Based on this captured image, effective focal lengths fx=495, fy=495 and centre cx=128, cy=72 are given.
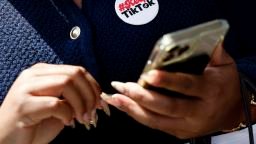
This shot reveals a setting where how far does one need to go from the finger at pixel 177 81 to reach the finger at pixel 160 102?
0.07 feet

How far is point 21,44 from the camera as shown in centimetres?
90

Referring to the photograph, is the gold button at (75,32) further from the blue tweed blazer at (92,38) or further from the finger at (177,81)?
the finger at (177,81)

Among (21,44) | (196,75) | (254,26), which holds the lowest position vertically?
(254,26)

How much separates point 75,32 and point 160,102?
0.28 m

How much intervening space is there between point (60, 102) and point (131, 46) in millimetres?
229

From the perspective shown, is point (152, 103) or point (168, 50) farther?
A: point (152, 103)

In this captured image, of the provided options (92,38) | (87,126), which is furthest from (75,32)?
(87,126)

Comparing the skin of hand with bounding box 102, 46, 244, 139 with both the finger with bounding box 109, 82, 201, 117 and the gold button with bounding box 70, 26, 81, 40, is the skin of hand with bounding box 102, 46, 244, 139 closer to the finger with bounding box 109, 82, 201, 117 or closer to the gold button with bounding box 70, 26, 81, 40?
the finger with bounding box 109, 82, 201, 117

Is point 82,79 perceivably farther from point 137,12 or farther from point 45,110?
point 137,12

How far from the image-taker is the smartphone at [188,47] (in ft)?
1.80

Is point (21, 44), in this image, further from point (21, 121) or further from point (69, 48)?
point (21, 121)

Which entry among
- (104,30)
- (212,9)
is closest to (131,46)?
(104,30)

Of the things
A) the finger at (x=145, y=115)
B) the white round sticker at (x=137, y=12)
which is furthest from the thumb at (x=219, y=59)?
the white round sticker at (x=137, y=12)

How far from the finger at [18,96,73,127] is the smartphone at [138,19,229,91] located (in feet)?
0.53
